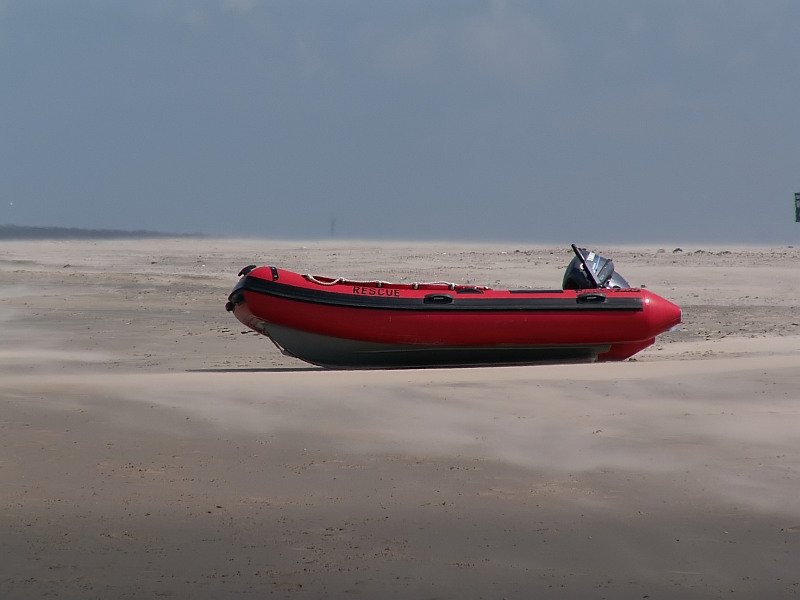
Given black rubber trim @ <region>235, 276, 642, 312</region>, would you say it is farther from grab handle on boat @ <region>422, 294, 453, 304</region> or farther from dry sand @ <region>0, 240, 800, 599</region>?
dry sand @ <region>0, 240, 800, 599</region>

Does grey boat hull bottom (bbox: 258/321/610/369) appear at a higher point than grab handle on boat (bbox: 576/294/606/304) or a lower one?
lower

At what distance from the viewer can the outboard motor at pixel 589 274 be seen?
11.0 metres

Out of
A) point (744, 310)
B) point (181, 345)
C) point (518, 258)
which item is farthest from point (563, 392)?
point (518, 258)

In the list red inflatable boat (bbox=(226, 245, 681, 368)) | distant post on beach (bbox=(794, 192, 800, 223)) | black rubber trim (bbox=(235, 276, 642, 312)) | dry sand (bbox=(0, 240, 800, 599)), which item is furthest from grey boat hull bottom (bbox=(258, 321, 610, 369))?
distant post on beach (bbox=(794, 192, 800, 223))

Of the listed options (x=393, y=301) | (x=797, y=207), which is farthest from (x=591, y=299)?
(x=797, y=207)

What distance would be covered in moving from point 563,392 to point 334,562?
3.19 meters

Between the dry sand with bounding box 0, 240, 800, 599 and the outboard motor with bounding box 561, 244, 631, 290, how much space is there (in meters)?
1.50

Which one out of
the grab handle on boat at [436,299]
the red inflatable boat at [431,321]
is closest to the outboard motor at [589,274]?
the red inflatable boat at [431,321]

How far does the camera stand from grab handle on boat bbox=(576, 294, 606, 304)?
10477 millimetres

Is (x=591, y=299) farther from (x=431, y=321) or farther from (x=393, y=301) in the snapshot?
(x=393, y=301)

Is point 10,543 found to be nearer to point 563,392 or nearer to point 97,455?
point 97,455

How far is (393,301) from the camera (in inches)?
404

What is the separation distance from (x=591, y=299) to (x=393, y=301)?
173 cm

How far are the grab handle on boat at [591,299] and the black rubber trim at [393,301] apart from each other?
7cm
